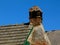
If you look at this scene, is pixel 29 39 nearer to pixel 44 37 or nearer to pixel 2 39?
pixel 44 37

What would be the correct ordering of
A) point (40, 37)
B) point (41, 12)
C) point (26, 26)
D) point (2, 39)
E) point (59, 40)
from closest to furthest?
point (40, 37), point (41, 12), point (2, 39), point (26, 26), point (59, 40)

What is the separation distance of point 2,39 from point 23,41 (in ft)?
2.65

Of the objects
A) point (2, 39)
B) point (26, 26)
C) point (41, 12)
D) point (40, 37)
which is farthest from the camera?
point (26, 26)

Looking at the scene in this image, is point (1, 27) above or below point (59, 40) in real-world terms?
above

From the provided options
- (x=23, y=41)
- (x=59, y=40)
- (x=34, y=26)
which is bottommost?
(x=59, y=40)

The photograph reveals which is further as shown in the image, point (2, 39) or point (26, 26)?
point (26, 26)

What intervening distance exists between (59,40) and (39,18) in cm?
1147

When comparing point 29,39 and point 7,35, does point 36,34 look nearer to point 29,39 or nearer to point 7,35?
point 29,39

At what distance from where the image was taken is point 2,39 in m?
8.90

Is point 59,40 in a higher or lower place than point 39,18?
lower

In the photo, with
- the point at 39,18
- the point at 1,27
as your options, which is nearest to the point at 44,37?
the point at 39,18

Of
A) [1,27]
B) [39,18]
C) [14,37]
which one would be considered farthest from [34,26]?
[1,27]

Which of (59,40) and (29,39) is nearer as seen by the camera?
(29,39)

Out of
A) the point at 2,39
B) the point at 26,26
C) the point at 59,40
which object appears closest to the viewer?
the point at 2,39
